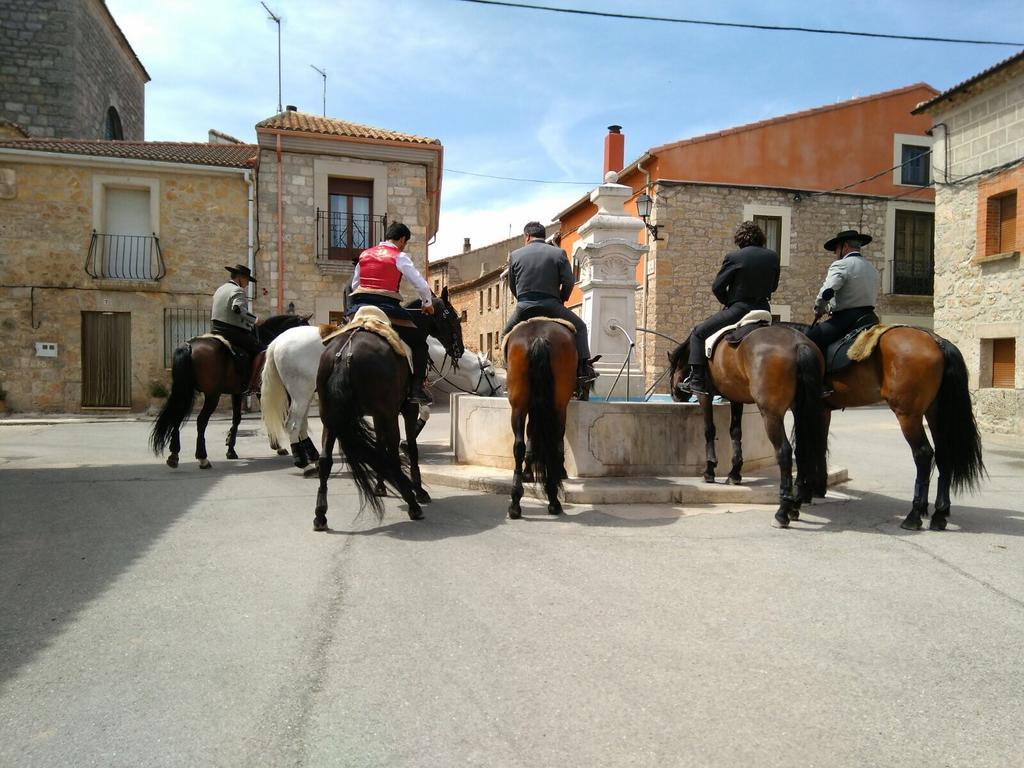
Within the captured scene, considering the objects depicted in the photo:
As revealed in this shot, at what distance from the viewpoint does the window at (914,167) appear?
2344 cm

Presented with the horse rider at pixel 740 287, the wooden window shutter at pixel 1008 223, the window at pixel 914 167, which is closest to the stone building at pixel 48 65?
the horse rider at pixel 740 287

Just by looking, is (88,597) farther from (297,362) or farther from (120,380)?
(120,380)

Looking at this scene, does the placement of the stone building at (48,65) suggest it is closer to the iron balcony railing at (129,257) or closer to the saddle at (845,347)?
the iron balcony railing at (129,257)

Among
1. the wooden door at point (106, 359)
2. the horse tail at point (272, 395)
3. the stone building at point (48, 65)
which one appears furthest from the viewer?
the stone building at point (48, 65)

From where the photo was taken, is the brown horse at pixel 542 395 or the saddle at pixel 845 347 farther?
the saddle at pixel 845 347

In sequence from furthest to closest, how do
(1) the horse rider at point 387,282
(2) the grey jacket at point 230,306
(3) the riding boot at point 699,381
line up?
(2) the grey jacket at point 230,306, (3) the riding boot at point 699,381, (1) the horse rider at point 387,282

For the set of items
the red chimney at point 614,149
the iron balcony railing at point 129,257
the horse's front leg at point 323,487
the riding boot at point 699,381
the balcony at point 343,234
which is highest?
the red chimney at point 614,149

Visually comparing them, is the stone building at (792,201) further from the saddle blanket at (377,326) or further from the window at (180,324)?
the saddle blanket at (377,326)

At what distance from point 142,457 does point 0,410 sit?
1163cm

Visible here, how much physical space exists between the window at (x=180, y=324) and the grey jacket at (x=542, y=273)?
14917 mm

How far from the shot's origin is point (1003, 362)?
46.8 feet

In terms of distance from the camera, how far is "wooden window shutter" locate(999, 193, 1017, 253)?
45.8ft

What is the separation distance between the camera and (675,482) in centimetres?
630

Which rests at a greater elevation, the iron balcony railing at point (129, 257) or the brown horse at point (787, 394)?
the iron balcony railing at point (129, 257)
